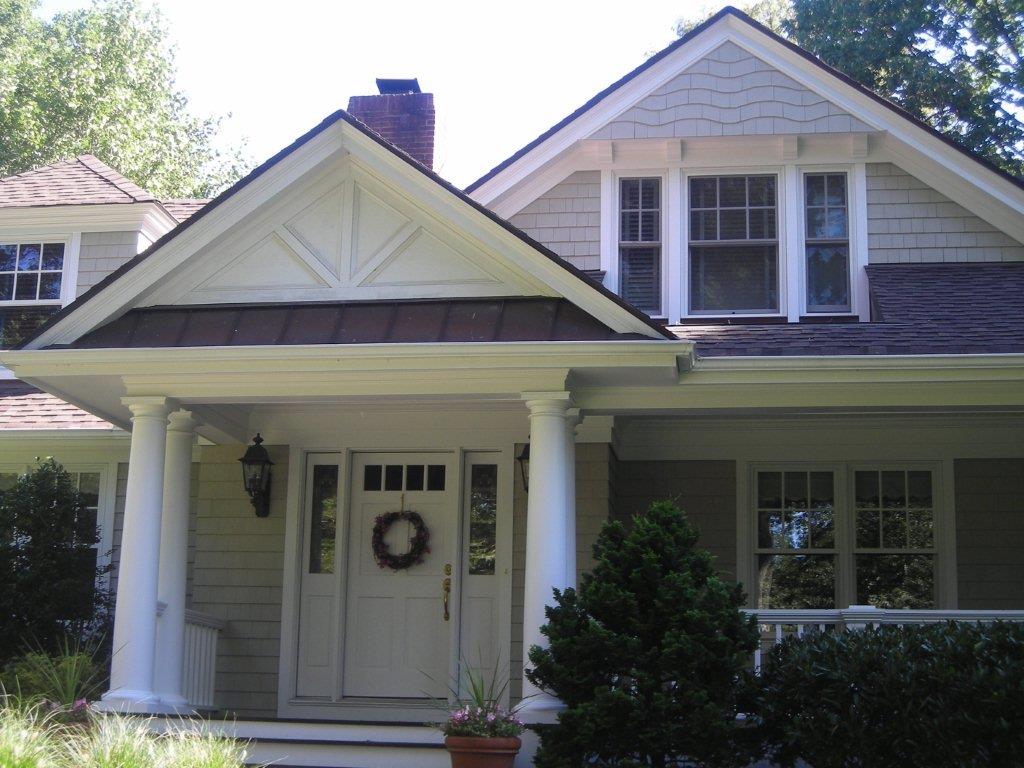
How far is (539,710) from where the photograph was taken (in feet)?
24.9

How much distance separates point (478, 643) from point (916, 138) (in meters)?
6.05

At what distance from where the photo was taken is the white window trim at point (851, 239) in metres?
10.8

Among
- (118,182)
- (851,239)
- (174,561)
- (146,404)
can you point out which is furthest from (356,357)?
(118,182)

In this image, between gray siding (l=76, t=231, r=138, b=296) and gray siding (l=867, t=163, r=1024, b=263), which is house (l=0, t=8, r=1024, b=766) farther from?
gray siding (l=76, t=231, r=138, b=296)

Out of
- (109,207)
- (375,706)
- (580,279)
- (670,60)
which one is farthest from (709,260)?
(109,207)

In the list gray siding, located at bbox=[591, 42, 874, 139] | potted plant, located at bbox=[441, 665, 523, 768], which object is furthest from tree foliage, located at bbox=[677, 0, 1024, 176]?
potted plant, located at bbox=[441, 665, 523, 768]

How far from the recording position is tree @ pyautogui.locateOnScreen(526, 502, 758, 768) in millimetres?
6812

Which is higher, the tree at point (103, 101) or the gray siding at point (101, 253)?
the tree at point (103, 101)

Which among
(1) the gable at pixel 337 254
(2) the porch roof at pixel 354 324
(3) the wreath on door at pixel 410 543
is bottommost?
(3) the wreath on door at pixel 410 543

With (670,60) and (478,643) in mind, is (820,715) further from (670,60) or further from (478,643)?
(670,60)

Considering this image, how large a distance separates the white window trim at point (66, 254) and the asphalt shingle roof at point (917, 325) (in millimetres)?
6954

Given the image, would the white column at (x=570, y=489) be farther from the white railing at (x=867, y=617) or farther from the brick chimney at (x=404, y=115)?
the brick chimney at (x=404, y=115)

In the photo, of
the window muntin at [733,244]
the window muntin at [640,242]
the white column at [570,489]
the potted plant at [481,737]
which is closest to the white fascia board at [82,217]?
the window muntin at [640,242]

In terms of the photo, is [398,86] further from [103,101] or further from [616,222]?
[103,101]
